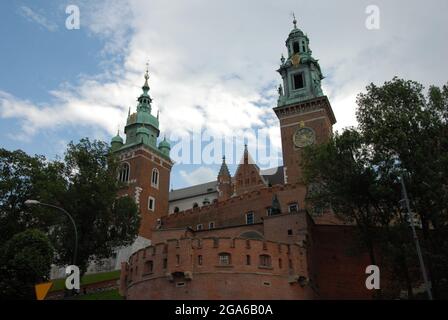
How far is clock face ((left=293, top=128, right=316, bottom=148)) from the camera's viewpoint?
65938 mm

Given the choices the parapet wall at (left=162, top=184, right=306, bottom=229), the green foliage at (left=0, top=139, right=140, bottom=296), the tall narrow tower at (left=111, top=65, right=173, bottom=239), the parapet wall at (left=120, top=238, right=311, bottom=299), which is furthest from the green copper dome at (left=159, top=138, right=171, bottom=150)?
the parapet wall at (left=120, top=238, right=311, bottom=299)

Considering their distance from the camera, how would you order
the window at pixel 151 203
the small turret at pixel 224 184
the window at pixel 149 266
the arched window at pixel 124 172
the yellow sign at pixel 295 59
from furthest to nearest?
1. the small turret at pixel 224 184
2. the arched window at pixel 124 172
3. the window at pixel 151 203
4. the yellow sign at pixel 295 59
5. the window at pixel 149 266

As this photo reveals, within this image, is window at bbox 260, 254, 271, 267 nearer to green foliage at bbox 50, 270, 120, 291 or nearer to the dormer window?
green foliage at bbox 50, 270, 120, 291

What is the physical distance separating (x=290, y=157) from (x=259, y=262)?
31262 mm

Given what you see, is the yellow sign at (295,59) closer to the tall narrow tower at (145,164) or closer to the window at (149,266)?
the tall narrow tower at (145,164)

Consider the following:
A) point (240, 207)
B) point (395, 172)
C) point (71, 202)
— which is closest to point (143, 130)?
point (240, 207)

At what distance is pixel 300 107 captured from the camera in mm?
68938

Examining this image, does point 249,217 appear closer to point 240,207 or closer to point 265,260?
point 240,207

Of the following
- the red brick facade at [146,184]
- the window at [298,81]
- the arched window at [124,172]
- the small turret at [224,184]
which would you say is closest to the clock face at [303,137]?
the window at [298,81]

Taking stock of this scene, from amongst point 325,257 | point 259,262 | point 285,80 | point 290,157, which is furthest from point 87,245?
point 285,80

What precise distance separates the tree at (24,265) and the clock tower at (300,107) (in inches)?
1421

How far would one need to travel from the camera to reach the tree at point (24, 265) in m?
32.4

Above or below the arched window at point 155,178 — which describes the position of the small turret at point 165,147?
above

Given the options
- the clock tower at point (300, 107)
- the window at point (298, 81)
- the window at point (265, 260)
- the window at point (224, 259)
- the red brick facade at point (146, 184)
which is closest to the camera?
the window at point (224, 259)
